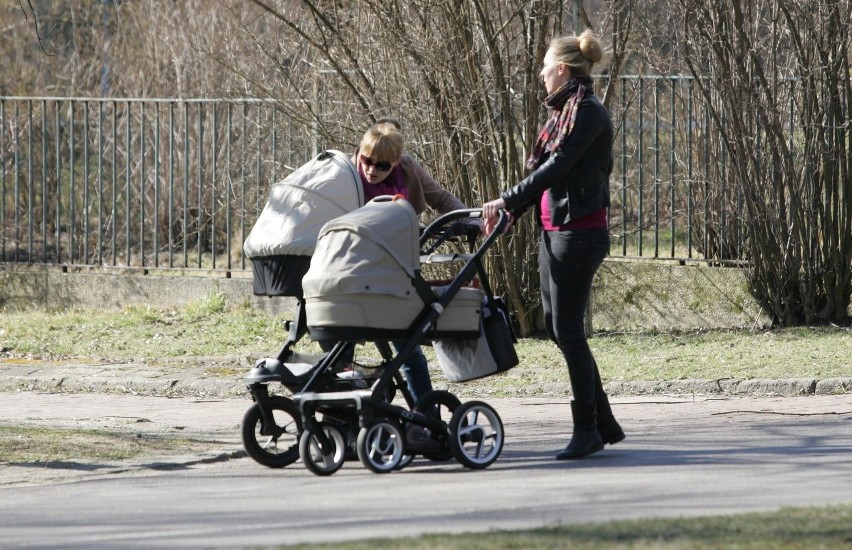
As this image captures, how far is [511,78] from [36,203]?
6375mm

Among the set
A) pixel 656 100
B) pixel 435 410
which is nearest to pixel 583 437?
pixel 435 410

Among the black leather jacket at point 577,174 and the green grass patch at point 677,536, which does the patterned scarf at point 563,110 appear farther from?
the green grass patch at point 677,536

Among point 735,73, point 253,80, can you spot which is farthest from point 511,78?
point 253,80

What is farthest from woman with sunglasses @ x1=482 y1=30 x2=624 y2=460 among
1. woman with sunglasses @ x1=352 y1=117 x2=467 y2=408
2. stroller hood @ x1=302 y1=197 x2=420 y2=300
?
woman with sunglasses @ x1=352 y1=117 x2=467 y2=408

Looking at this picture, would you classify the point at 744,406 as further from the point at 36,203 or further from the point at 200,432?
the point at 36,203

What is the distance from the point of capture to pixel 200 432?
8570 millimetres

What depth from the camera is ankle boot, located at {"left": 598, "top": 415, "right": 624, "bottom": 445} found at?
7230 mm

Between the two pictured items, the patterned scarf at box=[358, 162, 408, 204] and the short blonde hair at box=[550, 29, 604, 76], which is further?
the patterned scarf at box=[358, 162, 408, 204]

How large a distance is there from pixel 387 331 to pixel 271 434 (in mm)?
873

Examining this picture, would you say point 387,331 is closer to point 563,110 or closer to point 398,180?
point 398,180

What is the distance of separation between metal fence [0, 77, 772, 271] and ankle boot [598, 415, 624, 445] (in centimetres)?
497

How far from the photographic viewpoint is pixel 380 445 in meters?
6.87

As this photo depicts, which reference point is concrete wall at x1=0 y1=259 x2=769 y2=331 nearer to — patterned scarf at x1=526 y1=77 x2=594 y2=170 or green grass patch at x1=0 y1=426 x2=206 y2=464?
green grass patch at x1=0 y1=426 x2=206 y2=464

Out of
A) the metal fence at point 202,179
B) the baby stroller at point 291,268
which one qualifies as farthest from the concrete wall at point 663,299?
the baby stroller at point 291,268
